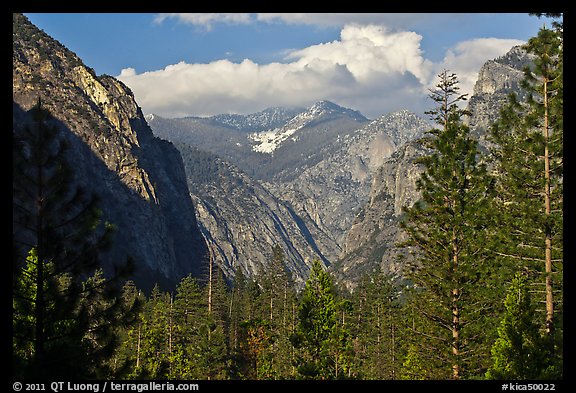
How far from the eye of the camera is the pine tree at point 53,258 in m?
15.7

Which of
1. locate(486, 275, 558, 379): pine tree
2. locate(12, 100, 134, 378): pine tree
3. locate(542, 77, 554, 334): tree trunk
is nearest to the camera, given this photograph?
locate(12, 100, 134, 378): pine tree

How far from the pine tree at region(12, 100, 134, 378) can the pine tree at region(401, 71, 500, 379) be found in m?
16.5

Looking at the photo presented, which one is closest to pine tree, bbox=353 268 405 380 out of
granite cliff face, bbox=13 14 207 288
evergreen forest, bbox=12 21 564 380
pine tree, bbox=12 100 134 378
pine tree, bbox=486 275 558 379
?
evergreen forest, bbox=12 21 564 380

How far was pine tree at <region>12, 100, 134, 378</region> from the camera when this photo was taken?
618 inches

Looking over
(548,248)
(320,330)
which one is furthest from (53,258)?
(320,330)

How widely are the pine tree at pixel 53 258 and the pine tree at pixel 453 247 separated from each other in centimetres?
1650

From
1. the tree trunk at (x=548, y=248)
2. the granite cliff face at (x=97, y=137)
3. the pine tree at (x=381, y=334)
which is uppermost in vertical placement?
the granite cliff face at (x=97, y=137)

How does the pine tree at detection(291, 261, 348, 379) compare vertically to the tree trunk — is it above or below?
below

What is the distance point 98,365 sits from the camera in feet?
55.0

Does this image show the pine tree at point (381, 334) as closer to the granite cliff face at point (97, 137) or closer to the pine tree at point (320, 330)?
the pine tree at point (320, 330)

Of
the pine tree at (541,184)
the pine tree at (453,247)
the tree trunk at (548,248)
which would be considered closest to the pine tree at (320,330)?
the pine tree at (453,247)

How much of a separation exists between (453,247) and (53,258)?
18954 millimetres

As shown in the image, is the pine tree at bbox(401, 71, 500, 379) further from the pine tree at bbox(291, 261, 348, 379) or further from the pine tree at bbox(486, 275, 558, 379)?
the pine tree at bbox(291, 261, 348, 379)
